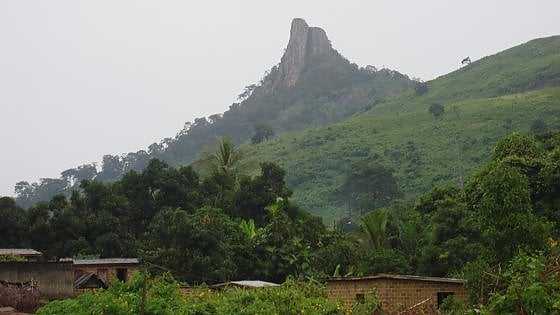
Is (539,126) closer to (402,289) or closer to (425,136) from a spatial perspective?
(425,136)

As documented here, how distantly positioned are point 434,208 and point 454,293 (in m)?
9.64

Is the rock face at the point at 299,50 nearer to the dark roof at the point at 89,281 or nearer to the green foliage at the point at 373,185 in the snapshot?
the green foliage at the point at 373,185

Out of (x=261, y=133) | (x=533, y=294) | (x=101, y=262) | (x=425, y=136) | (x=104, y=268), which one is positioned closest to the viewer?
(x=533, y=294)

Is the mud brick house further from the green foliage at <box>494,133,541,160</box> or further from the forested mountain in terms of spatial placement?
the forested mountain

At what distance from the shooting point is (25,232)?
30.5 meters

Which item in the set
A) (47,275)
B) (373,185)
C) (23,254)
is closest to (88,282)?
(23,254)

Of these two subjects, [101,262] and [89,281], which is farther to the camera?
[101,262]

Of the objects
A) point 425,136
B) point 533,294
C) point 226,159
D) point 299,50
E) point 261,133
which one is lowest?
point 533,294

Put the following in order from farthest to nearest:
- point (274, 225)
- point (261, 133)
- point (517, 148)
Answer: point (261, 133) → point (274, 225) → point (517, 148)

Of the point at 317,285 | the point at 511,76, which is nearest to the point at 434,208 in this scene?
the point at 317,285

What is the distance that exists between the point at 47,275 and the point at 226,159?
1522 centimetres

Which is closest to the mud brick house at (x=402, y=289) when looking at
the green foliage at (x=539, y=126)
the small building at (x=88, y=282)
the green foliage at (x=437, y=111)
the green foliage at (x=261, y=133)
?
the small building at (x=88, y=282)

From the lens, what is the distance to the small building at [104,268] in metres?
25.3

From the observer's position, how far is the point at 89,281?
2531cm
